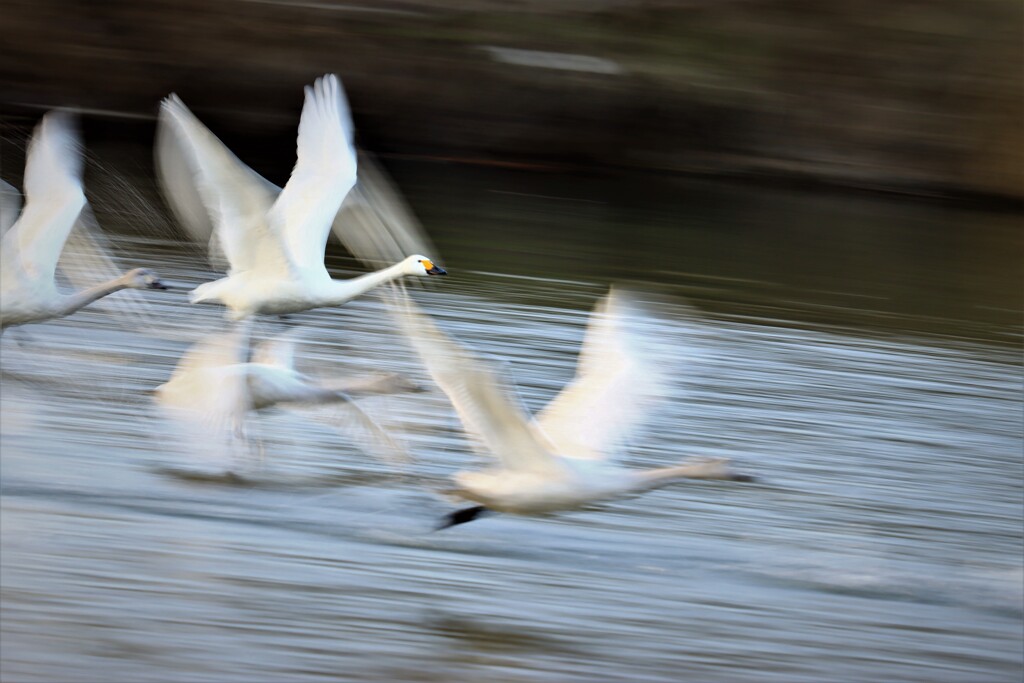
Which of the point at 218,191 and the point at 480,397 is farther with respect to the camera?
the point at 218,191

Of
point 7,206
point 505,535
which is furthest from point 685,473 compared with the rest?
point 7,206

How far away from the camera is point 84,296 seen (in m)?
8.81

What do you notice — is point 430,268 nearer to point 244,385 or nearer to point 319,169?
point 319,169

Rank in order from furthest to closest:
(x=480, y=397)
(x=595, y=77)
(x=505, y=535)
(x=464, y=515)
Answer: (x=595, y=77)
(x=505, y=535)
(x=464, y=515)
(x=480, y=397)

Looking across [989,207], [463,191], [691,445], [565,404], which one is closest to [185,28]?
[463,191]

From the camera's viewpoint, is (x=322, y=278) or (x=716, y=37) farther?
(x=716, y=37)

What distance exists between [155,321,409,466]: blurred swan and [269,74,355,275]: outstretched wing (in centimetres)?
67

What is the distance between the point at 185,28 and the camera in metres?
29.7

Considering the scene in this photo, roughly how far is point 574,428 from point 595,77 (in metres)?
23.7

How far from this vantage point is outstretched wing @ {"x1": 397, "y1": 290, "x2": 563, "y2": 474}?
5812mm

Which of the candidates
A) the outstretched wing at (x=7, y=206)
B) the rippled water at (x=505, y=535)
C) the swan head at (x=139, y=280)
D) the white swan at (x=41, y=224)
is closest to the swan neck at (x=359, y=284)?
the rippled water at (x=505, y=535)

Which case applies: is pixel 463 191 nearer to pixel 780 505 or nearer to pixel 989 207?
pixel 989 207

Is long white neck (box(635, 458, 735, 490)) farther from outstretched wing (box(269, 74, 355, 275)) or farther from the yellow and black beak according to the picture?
the yellow and black beak

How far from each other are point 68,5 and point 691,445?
74.6 feet
